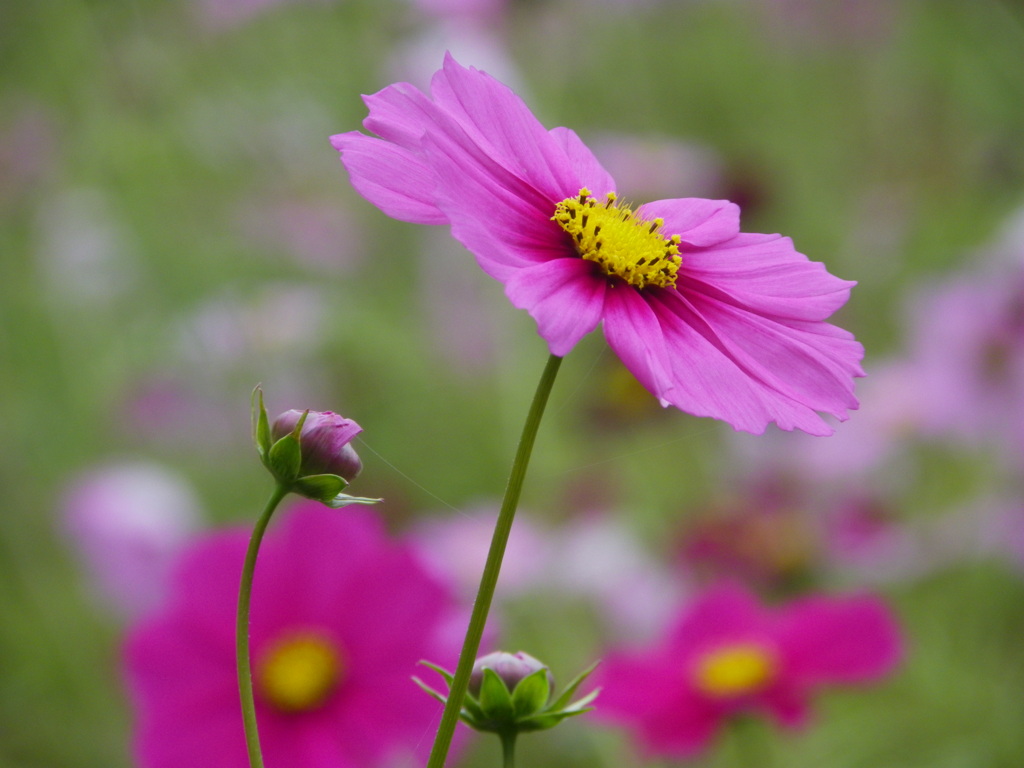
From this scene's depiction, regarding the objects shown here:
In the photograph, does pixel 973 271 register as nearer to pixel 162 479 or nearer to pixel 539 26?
pixel 539 26

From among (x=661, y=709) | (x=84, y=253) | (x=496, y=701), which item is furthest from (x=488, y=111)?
(x=84, y=253)

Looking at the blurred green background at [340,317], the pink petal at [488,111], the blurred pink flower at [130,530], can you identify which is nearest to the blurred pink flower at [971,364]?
the blurred green background at [340,317]

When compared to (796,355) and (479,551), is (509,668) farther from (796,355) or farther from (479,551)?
(479,551)

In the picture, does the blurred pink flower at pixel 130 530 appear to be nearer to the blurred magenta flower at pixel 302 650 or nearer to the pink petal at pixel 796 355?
the blurred magenta flower at pixel 302 650

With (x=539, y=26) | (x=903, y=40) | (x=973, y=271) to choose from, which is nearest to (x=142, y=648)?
(x=973, y=271)

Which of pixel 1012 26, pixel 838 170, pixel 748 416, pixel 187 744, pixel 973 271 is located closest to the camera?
pixel 748 416

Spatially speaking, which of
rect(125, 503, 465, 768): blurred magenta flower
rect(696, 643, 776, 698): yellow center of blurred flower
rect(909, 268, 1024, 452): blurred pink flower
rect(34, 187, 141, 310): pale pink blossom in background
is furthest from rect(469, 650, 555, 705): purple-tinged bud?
rect(34, 187, 141, 310): pale pink blossom in background

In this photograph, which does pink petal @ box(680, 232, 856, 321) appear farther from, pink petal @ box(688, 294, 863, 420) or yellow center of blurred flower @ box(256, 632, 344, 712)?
yellow center of blurred flower @ box(256, 632, 344, 712)
